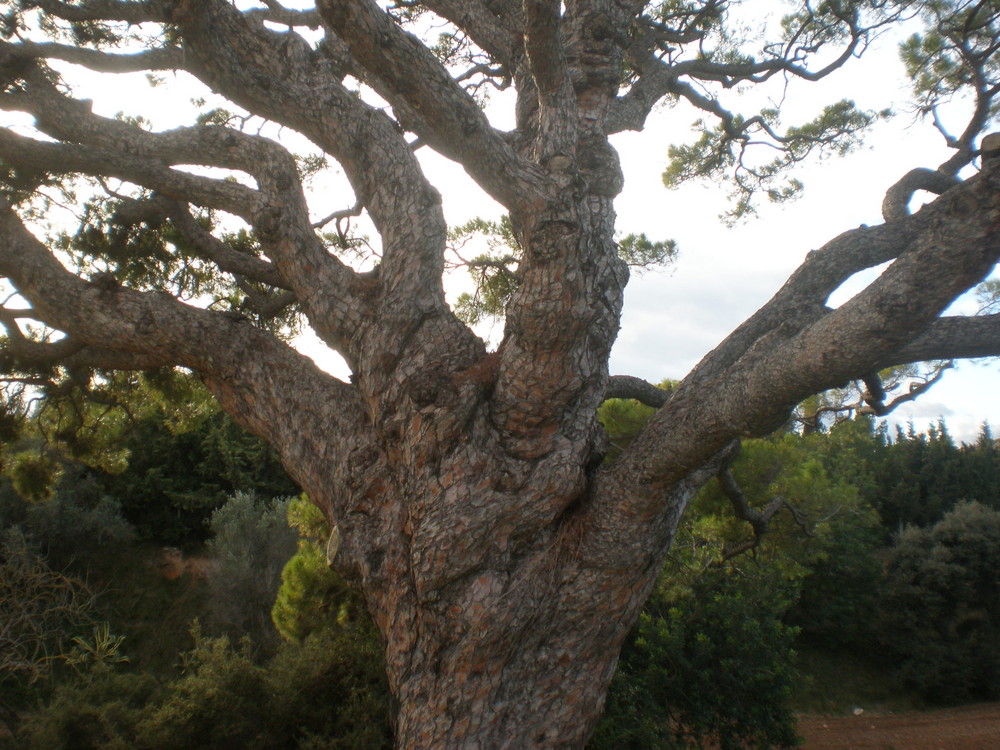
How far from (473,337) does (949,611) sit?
10710 mm

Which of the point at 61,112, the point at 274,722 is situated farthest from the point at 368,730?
Answer: the point at 61,112

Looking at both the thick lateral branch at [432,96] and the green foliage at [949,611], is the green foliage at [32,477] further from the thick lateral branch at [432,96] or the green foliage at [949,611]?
the green foliage at [949,611]

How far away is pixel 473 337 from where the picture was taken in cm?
332

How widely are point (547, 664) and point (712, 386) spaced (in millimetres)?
1463

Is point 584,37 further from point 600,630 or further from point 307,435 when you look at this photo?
point 600,630

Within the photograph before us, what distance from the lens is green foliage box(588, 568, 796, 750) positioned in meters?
4.58

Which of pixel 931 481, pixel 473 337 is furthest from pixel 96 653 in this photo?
pixel 931 481

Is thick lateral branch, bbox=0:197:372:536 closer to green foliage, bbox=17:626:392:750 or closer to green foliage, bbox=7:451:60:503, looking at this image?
green foliage, bbox=17:626:392:750

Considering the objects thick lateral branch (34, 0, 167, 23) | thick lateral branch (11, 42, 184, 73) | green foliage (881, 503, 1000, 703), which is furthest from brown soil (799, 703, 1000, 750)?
thick lateral branch (34, 0, 167, 23)

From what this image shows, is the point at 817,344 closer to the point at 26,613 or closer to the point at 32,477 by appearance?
the point at 32,477

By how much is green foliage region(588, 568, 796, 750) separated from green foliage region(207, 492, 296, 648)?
6.15m

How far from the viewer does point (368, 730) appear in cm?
402

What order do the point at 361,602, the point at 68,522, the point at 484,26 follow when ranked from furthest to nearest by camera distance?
the point at 68,522 < the point at 361,602 < the point at 484,26


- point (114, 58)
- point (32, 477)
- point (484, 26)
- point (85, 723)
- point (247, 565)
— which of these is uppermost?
point (484, 26)
